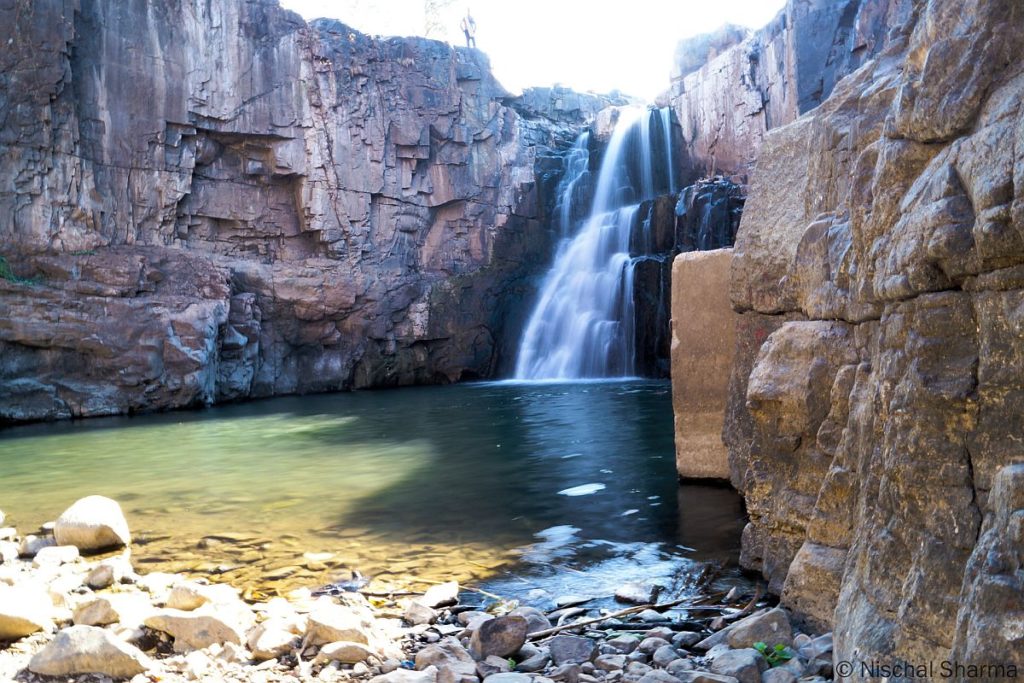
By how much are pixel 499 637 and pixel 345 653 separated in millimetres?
645

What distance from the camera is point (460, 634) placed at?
350 cm

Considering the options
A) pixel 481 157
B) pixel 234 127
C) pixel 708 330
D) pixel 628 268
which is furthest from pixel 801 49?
pixel 708 330

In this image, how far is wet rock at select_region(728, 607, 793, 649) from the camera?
3016 mm

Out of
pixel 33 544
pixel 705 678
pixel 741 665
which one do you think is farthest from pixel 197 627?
pixel 33 544

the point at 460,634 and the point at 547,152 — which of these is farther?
the point at 547,152

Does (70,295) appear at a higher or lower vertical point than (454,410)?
higher

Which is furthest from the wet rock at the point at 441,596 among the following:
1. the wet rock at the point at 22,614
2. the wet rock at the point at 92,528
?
the wet rock at the point at 92,528

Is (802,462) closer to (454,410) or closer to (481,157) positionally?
(454,410)

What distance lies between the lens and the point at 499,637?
10.6 feet

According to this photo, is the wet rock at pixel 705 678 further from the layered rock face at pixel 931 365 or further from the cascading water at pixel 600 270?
the cascading water at pixel 600 270

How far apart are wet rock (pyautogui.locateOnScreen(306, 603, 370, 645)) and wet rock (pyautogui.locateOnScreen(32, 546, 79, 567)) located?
2.63 metres

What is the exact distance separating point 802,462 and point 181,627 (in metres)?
2.97

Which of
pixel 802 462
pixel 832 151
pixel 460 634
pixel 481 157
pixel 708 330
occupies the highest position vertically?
pixel 481 157

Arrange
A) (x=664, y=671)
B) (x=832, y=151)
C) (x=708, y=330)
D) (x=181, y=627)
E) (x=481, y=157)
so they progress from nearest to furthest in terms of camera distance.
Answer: (x=664, y=671), (x=181, y=627), (x=832, y=151), (x=708, y=330), (x=481, y=157)
